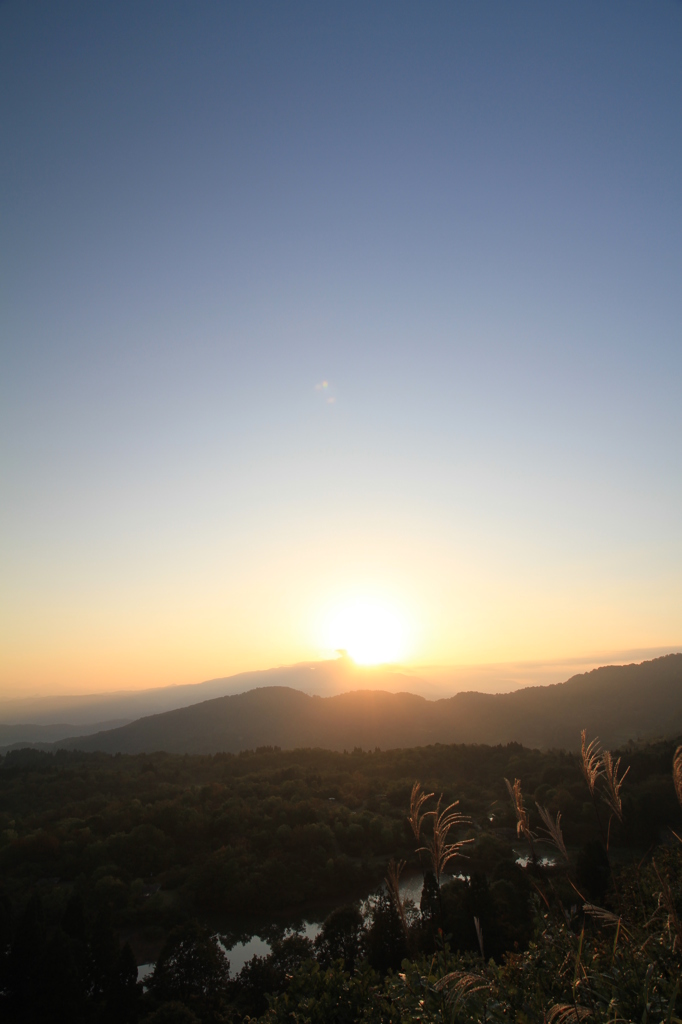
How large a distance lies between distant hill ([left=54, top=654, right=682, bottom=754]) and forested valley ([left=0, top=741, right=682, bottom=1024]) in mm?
32029

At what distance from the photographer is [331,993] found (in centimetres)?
817

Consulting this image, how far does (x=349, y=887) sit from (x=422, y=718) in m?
66.8

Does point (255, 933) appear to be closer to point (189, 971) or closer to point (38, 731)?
point (189, 971)

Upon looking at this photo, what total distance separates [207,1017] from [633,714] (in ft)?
255

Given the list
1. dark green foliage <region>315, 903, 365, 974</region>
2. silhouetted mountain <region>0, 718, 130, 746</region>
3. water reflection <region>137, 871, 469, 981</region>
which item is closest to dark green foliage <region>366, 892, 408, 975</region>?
dark green foliage <region>315, 903, 365, 974</region>

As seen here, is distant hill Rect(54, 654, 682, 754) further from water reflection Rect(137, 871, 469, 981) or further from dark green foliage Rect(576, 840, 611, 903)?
water reflection Rect(137, 871, 469, 981)

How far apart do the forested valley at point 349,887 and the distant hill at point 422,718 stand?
3203 cm

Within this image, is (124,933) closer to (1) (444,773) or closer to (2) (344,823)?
(2) (344,823)

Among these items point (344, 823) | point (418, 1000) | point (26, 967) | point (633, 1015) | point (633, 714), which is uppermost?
point (633, 1015)

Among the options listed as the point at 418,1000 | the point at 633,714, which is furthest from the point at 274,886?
the point at 633,714

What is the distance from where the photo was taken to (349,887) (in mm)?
24516

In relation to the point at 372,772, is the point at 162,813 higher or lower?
higher

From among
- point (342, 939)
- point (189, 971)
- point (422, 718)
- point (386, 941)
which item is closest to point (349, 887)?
point (342, 939)

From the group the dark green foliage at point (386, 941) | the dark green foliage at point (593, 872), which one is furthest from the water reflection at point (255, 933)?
the dark green foliage at point (593, 872)
